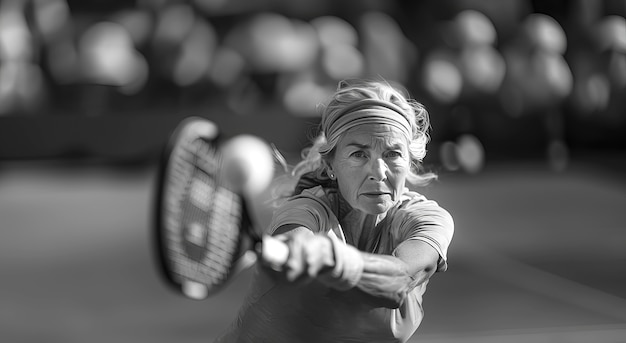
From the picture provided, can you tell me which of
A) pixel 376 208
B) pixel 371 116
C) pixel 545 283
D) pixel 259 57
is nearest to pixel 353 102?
pixel 371 116

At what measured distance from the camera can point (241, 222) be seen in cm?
143

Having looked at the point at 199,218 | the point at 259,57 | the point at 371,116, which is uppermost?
the point at 259,57

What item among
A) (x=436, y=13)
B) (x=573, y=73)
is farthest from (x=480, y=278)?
(x=436, y=13)

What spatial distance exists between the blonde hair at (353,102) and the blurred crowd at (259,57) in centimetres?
557

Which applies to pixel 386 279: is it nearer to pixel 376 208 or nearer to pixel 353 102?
pixel 376 208

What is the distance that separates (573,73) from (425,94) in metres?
2.44

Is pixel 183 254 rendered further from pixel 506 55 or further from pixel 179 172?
pixel 506 55

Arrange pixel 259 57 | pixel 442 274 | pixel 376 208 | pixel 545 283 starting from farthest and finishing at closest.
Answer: pixel 259 57
pixel 442 274
pixel 545 283
pixel 376 208

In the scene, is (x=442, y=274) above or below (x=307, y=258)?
above

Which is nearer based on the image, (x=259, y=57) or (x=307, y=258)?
Result: (x=307, y=258)

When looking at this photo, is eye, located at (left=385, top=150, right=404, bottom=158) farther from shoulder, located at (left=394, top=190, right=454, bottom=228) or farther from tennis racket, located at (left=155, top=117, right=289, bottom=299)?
tennis racket, located at (left=155, top=117, right=289, bottom=299)

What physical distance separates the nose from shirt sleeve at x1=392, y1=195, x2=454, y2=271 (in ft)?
0.30

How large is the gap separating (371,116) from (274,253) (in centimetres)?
24

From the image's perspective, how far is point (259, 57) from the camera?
30.9 ft
